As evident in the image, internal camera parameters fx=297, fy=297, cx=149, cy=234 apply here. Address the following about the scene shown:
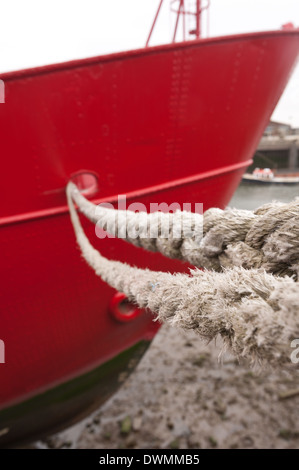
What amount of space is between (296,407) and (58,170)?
142 inches

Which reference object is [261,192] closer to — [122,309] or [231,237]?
[122,309]

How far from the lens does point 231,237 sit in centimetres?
74

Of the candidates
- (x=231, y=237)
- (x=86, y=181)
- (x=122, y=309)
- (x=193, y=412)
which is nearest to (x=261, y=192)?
(x=193, y=412)

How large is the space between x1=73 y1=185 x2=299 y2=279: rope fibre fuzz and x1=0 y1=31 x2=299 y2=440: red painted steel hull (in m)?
0.83

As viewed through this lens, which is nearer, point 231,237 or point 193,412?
point 231,237

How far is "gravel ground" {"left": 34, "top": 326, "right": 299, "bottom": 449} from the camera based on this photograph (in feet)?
9.87

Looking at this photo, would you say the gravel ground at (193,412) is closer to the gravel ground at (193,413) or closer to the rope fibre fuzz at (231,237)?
the gravel ground at (193,413)

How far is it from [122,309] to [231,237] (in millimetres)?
1925

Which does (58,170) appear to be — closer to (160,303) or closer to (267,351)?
(160,303)

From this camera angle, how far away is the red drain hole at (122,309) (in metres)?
2.38

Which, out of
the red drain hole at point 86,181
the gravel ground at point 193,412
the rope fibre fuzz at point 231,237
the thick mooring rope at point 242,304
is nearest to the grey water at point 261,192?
the gravel ground at point 193,412

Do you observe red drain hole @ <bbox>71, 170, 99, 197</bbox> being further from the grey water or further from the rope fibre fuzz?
the grey water

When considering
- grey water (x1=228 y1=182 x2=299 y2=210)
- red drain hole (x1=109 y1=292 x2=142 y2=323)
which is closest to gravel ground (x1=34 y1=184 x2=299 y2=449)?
red drain hole (x1=109 y1=292 x2=142 y2=323)

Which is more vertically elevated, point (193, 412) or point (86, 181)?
point (86, 181)
